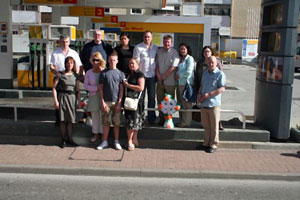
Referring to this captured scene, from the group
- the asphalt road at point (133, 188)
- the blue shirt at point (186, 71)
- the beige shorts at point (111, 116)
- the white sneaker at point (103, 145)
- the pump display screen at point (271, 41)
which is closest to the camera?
the asphalt road at point (133, 188)

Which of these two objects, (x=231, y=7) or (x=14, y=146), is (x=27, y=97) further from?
(x=231, y=7)

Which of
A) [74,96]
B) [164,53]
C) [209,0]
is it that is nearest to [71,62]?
[74,96]

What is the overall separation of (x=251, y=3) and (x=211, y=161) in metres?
55.7

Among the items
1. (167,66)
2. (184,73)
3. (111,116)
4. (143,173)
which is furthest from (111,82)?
(143,173)

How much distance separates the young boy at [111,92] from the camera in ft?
23.1

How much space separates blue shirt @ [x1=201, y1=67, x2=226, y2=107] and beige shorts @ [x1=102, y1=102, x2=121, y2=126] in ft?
5.35

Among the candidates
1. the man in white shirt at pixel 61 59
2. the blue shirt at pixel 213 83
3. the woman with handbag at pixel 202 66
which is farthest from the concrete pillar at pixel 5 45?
the blue shirt at pixel 213 83

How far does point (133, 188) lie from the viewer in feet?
18.9

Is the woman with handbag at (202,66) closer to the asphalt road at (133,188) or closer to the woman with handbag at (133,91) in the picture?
the woman with handbag at (133,91)

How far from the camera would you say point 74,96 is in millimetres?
7258

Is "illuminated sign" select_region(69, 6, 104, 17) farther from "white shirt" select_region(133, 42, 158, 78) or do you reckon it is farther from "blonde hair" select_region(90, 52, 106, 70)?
"blonde hair" select_region(90, 52, 106, 70)

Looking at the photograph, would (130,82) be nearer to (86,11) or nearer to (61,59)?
(61,59)

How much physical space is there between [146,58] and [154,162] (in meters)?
2.07

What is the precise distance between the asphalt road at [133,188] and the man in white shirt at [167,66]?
2178mm
